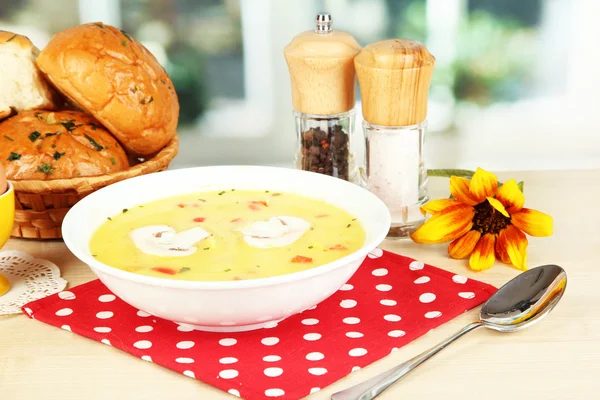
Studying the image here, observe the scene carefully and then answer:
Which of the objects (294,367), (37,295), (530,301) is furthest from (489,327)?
(37,295)

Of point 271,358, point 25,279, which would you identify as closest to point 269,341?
point 271,358

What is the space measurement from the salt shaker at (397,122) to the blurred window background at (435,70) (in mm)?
599

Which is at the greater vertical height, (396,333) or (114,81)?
(114,81)

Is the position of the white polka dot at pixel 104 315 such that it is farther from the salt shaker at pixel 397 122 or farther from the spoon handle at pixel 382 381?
the salt shaker at pixel 397 122

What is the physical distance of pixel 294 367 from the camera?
101 centimetres

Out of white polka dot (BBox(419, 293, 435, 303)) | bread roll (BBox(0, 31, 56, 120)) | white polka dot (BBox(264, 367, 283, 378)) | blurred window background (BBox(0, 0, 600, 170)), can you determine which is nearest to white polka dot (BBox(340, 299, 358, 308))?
white polka dot (BBox(419, 293, 435, 303))

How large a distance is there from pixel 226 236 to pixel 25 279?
37 centimetres

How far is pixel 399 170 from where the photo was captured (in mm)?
1407

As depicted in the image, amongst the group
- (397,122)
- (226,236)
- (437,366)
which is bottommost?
(437,366)

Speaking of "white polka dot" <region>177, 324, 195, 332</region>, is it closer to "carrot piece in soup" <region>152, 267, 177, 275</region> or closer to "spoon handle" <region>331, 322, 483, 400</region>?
"carrot piece in soup" <region>152, 267, 177, 275</region>

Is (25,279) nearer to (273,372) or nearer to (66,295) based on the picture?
(66,295)

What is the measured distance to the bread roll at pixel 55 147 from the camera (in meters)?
1.37

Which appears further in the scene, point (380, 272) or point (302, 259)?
point (380, 272)

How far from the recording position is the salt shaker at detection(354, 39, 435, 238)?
1345 mm
